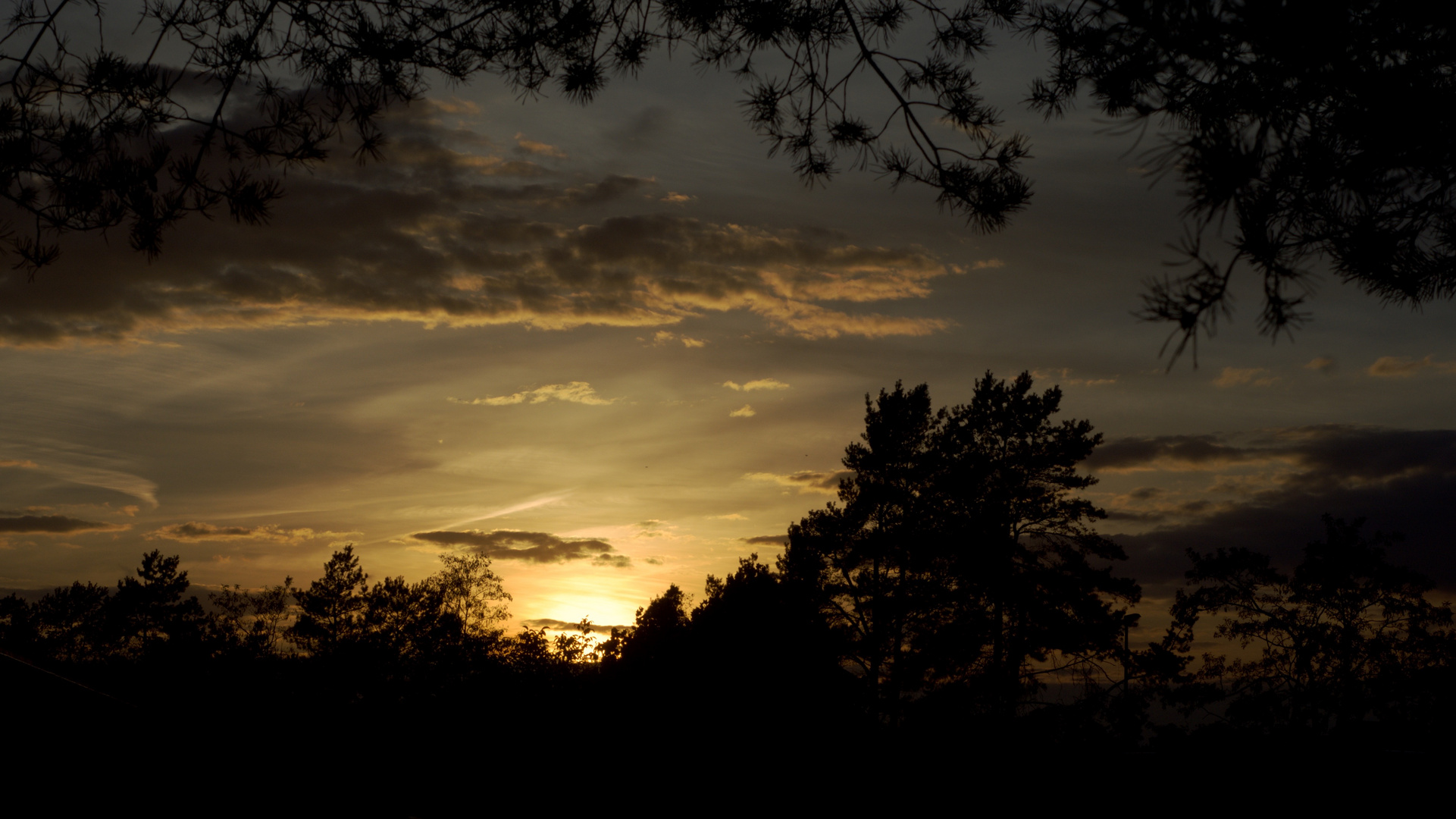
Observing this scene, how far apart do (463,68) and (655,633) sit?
34.3 metres

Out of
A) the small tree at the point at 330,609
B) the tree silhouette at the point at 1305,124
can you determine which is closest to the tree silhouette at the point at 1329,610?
the tree silhouette at the point at 1305,124

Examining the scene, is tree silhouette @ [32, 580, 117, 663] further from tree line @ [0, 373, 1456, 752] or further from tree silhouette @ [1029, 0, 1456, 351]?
tree silhouette @ [1029, 0, 1456, 351]

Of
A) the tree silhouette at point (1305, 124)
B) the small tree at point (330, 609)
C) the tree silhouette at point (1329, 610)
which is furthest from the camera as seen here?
the small tree at point (330, 609)

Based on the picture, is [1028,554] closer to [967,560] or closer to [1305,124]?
[967,560]

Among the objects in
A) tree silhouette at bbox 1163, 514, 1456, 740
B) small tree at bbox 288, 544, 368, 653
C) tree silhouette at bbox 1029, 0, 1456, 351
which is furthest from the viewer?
small tree at bbox 288, 544, 368, 653

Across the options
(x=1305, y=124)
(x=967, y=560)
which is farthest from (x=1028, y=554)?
(x=1305, y=124)

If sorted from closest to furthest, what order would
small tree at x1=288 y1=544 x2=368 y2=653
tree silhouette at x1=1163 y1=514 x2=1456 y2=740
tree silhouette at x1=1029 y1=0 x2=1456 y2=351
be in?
tree silhouette at x1=1029 y1=0 x2=1456 y2=351 < tree silhouette at x1=1163 y1=514 x2=1456 y2=740 < small tree at x1=288 y1=544 x2=368 y2=653

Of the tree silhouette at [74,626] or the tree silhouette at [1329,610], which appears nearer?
the tree silhouette at [1329,610]

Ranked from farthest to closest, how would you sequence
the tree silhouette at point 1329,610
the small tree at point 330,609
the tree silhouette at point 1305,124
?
1. the small tree at point 330,609
2. the tree silhouette at point 1329,610
3. the tree silhouette at point 1305,124

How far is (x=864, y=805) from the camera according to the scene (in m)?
6.27

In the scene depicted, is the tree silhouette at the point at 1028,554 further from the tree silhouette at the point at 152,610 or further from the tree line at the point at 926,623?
the tree silhouette at the point at 152,610

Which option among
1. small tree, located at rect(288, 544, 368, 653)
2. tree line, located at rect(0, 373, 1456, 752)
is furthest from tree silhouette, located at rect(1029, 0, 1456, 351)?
small tree, located at rect(288, 544, 368, 653)

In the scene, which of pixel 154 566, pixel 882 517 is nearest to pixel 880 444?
pixel 882 517

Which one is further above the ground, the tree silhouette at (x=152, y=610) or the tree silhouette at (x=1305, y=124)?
the tree silhouette at (x=1305, y=124)
